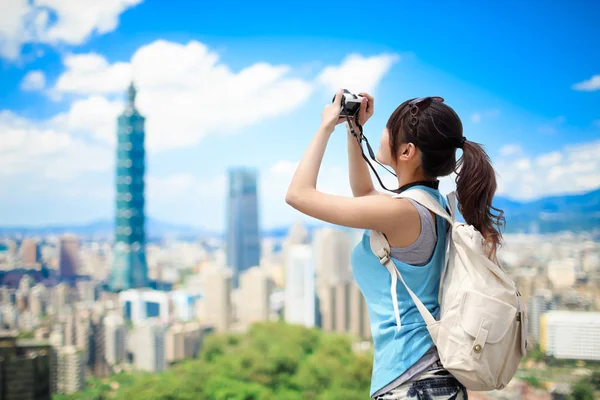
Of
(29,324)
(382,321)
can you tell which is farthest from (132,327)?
(382,321)

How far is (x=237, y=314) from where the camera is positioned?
10102mm

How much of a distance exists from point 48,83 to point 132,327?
5876 millimetres

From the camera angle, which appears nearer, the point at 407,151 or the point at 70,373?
the point at 407,151

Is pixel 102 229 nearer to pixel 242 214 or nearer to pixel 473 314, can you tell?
pixel 242 214

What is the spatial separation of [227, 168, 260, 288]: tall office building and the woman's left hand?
15278 mm

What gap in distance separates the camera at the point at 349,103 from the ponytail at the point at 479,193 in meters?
0.11

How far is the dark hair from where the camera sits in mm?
476

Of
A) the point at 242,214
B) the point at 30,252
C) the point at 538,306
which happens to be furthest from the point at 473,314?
the point at 242,214

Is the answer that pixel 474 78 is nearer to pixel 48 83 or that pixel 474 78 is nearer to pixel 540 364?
pixel 540 364

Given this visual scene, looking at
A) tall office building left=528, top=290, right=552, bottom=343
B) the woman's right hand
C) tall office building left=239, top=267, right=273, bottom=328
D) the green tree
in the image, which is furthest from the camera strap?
tall office building left=239, top=267, right=273, bottom=328

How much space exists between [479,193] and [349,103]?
15 cm

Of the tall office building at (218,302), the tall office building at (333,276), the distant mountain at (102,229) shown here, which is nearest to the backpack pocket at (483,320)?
the tall office building at (333,276)

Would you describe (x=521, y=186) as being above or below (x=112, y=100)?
below

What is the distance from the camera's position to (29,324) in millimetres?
7062
